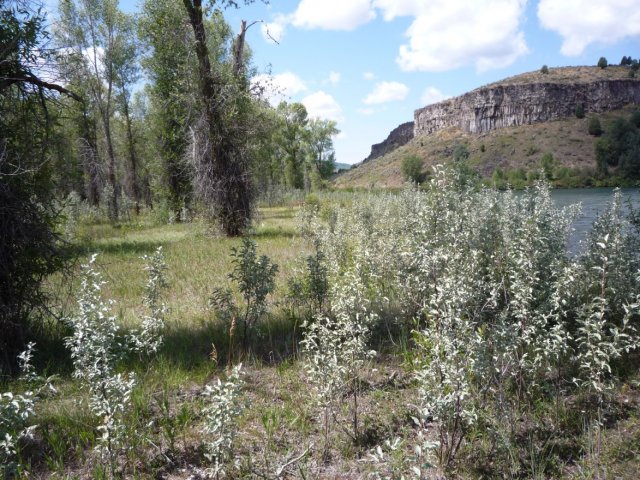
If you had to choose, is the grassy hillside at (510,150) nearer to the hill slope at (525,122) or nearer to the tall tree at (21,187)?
the hill slope at (525,122)

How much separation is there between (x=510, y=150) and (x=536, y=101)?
106ft

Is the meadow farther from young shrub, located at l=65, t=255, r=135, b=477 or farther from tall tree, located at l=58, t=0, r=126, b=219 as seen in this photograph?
tall tree, located at l=58, t=0, r=126, b=219

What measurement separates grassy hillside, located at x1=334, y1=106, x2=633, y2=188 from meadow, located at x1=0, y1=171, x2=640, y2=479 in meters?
89.3

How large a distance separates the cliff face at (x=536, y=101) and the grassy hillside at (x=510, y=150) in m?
3.94

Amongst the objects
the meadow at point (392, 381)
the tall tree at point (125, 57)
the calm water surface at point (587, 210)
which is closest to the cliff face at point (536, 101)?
the calm water surface at point (587, 210)

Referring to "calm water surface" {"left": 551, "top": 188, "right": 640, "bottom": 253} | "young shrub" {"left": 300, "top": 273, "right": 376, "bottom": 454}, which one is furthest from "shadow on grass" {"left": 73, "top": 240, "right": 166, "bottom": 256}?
"calm water surface" {"left": 551, "top": 188, "right": 640, "bottom": 253}

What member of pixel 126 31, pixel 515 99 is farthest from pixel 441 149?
pixel 126 31

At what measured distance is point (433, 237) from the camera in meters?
5.36

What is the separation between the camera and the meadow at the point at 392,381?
3.46m

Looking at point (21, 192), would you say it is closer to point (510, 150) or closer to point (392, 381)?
point (392, 381)

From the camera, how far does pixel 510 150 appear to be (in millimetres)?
122812

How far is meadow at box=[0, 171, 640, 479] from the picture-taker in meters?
3.46

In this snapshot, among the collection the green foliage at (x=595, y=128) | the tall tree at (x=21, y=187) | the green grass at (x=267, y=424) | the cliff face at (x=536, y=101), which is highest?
the cliff face at (x=536, y=101)

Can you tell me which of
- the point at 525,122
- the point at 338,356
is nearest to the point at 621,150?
the point at 525,122
